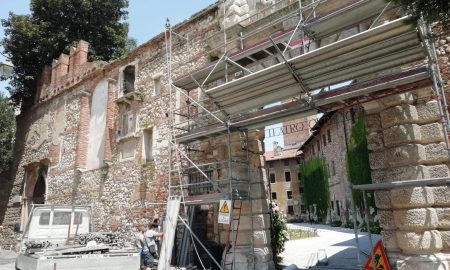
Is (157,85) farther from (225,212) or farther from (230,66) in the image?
(225,212)

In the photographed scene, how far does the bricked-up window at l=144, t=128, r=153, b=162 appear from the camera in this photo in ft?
36.2

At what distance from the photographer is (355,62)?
5.79m

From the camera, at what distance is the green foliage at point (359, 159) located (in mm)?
18266

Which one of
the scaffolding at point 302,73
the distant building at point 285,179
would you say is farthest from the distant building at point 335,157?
the scaffolding at point 302,73

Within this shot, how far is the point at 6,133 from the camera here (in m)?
18.5

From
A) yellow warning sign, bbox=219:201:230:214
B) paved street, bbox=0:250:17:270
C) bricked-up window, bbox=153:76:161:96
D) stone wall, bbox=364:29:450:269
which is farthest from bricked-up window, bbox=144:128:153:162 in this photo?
stone wall, bbox=364:29:450:269

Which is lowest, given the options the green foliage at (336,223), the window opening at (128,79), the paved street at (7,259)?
the paved street at (7,259)

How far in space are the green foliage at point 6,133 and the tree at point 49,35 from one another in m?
0.60

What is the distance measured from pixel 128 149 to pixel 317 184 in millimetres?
24164

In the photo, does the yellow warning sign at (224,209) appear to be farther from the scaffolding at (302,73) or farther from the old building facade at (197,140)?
the old building facade at (197,140)

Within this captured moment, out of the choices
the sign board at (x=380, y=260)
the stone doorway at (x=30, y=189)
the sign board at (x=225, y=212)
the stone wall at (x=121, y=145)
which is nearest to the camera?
the sign board at (x=380, y=260)

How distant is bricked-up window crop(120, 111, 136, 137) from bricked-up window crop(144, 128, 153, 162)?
69 centimetres

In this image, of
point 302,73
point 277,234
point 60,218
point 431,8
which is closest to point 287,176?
point 277,234

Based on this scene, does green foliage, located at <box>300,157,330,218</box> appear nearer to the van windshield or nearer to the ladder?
the ladder
